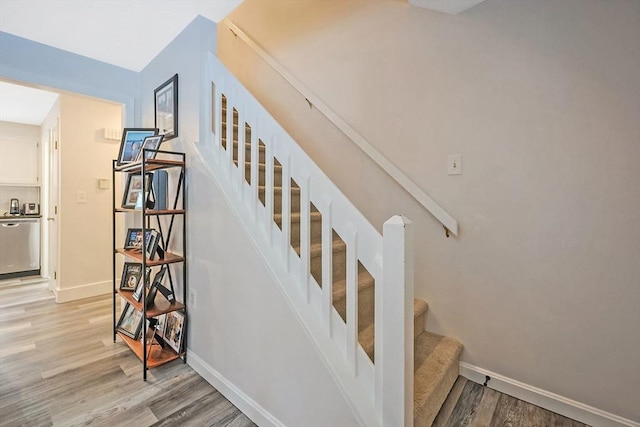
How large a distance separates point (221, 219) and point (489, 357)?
1.71 metres

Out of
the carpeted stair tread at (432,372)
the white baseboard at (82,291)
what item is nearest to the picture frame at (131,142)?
the white baseboard at (82,291)

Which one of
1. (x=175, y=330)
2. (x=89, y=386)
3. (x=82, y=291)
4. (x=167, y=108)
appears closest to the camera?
(x=89, y=386)

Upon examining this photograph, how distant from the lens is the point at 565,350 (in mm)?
1435

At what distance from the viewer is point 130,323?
7.33ft

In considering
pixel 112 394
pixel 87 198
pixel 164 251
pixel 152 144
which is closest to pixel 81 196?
pixel 87 198

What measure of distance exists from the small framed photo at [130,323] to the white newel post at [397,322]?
1.94 meters

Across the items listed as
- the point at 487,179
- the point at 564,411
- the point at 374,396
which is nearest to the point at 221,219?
the point at 374,396

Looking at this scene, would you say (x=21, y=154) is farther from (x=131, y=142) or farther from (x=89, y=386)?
(x=89, y=386)

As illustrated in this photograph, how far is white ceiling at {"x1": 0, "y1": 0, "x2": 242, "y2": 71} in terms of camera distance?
5.90 feet

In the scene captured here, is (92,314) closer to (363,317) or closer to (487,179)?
(363,317)

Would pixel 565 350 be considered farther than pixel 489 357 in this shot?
No

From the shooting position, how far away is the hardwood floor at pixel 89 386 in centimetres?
150

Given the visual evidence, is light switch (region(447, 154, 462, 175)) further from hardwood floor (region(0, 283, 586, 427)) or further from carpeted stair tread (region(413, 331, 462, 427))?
hardwood floor (region(0, 283, 586, 427))

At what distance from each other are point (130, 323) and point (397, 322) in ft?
7.19
